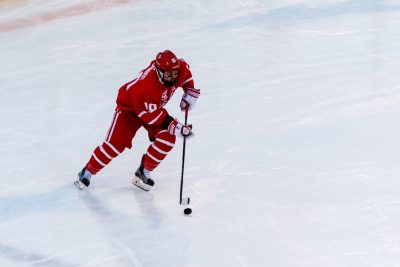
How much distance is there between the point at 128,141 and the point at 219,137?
0.87 metres

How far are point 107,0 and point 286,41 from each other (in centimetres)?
220

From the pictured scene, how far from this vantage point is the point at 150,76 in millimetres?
4605

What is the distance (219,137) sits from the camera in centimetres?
556

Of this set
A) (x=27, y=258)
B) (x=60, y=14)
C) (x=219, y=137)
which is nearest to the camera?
(x=27, y=258)

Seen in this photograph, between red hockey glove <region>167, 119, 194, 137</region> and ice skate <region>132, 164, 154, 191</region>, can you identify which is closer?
red hockey glove <region>167, 119, 194, 137</region>

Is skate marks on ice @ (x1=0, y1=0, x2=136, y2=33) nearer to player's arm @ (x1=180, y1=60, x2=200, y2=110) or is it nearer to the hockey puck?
player's arm @ (x1=180, y1=60, x2=200, y2=110)

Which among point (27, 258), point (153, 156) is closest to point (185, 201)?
point (153, 156)

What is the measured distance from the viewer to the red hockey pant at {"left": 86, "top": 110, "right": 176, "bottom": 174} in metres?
Answer: 4.80

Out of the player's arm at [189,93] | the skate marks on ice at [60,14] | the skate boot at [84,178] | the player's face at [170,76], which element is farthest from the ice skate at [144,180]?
the skate marks on ice at [60,14]

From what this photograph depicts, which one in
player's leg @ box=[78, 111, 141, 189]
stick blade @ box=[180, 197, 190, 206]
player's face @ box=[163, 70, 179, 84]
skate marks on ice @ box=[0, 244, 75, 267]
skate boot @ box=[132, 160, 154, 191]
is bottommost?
skate marks on ice @ box=[0, 244, 75, 267]

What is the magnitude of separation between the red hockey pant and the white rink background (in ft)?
0.66

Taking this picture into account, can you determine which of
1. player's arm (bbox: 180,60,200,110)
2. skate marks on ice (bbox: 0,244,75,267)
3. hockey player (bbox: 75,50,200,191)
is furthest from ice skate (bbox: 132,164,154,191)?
skate marks on ice (bbox: 0,244,75,267)

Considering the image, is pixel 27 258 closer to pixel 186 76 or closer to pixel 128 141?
pixel 128 141

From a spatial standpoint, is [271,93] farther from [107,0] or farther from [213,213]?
[107,0]
